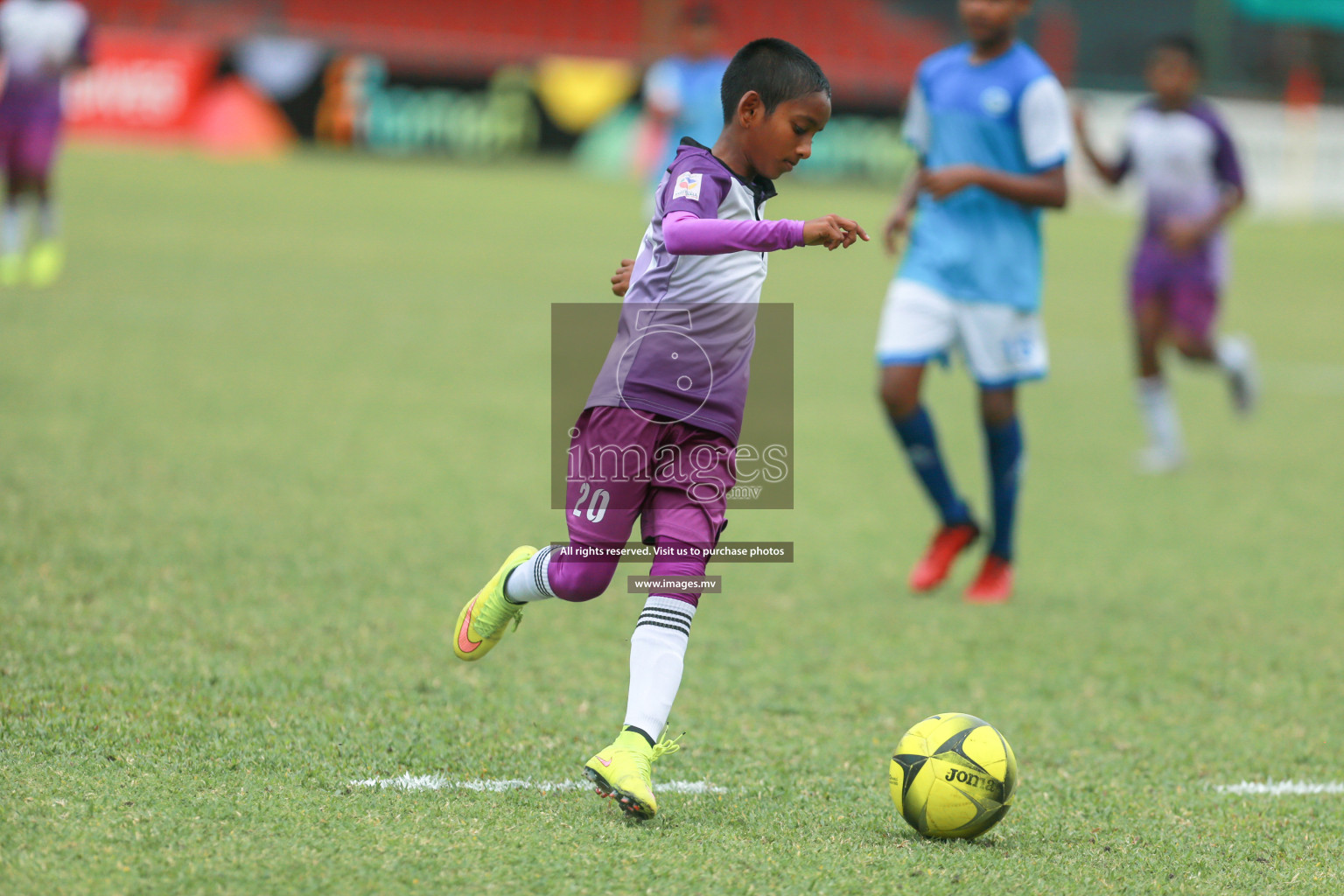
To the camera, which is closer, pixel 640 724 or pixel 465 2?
pixel 640 724

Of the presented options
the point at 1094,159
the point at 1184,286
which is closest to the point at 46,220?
the point at 1094,159

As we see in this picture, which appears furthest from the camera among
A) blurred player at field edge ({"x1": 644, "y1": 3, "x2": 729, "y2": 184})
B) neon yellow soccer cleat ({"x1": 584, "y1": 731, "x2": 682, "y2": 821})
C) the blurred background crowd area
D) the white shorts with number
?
the blurred background crowd area

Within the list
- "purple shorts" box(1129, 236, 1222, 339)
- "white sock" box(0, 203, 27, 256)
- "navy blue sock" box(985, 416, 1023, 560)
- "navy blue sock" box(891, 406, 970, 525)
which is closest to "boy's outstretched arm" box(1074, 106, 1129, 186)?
"purple shorts" box(1129, 236, 1222, 339)

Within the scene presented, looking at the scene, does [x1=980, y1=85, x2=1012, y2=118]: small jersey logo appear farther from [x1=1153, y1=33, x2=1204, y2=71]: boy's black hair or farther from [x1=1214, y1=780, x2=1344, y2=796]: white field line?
[x1=1153, y1=33, x2=1204, y2=71]: boy's black hair

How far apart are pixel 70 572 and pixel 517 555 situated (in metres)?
2.06

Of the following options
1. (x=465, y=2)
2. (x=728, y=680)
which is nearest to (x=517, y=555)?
(x=728, y=680)

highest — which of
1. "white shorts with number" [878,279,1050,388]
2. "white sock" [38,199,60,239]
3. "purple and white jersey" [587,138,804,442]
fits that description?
"purple and white jersey" [587,138,804,442]

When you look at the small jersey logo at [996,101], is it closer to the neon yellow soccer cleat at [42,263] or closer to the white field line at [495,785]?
the white field line at [495,785]

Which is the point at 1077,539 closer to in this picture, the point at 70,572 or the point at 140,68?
the point at 70,572

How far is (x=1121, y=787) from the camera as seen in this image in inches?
147

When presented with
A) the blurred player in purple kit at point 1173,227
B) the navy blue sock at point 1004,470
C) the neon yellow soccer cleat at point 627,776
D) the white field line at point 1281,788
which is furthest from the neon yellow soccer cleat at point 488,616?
the blurred player in purple kit at point 1173,227

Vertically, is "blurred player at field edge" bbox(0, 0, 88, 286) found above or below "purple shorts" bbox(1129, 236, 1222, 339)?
above

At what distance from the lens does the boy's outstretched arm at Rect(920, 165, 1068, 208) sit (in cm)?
523

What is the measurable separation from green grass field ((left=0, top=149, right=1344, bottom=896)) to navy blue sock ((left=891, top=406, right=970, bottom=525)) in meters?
0.39
